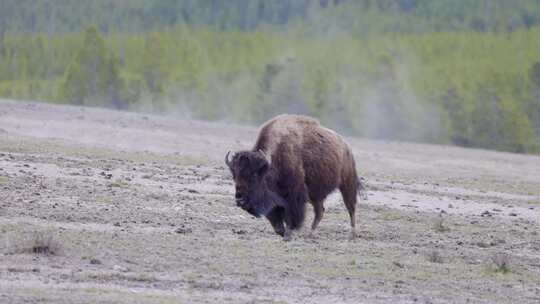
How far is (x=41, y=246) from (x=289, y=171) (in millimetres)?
4411

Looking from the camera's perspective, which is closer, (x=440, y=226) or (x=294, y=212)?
(x=294, y=212)

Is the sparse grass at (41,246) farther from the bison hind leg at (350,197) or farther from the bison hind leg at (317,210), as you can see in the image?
the bison hind leg at (350,197)

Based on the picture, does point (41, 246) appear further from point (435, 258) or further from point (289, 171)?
point (435, 258)

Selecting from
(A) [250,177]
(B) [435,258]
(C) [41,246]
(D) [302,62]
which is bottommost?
(D) [302,62]

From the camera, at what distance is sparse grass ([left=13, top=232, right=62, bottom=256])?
12.3 meters

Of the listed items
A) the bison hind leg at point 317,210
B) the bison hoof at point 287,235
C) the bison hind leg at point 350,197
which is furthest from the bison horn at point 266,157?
the bison hind leg at point 350,197

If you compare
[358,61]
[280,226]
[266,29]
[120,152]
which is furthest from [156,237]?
[266,29]

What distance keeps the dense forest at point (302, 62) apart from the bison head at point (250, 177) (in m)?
39.3

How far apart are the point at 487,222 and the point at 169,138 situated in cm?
1203

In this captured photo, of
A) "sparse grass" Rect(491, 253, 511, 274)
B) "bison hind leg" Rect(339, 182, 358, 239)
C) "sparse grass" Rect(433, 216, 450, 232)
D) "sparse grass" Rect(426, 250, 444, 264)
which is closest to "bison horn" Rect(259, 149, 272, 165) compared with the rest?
"bison hind leg" Rect(339, 182, 358, 239)

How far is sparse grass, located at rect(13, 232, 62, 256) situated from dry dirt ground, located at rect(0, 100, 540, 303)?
15mm

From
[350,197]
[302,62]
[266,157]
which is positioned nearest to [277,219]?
[266,157]

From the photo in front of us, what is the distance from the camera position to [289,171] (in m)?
15.9

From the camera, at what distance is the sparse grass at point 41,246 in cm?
1227
